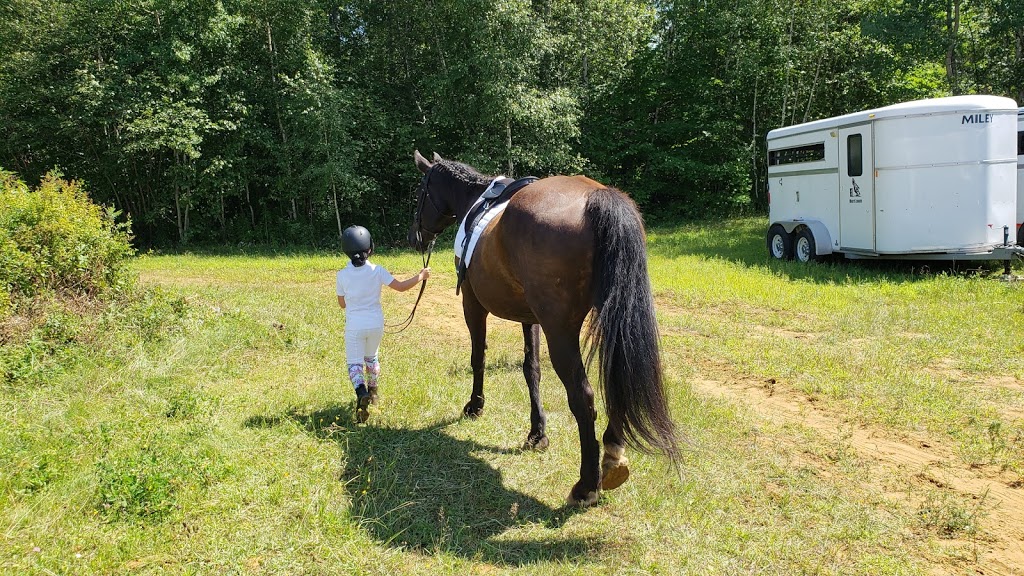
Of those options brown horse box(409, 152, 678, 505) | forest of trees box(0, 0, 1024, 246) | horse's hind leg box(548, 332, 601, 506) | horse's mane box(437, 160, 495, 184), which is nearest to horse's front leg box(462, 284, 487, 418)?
brown horse box(409, 152, 678, 505)

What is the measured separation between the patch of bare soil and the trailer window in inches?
294

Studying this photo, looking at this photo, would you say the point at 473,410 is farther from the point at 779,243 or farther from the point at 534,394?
the point at 779,243

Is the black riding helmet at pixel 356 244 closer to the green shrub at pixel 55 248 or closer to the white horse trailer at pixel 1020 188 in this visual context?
the green shrub at pixel 55 248

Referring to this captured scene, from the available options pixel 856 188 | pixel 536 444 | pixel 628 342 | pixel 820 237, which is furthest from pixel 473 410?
pixel 820 237

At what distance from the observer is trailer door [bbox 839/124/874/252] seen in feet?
36.1

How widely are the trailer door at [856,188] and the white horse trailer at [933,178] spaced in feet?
0.06

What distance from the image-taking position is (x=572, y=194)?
12.4 ft

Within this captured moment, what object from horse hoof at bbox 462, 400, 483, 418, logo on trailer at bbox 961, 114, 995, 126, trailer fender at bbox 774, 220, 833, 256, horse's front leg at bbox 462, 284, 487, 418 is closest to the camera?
horse's front leg at bbox 462, 284, 487, 418

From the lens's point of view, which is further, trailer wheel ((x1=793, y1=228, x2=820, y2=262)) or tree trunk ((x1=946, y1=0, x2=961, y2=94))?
tree trunk ((x1=946, y1=0, x2=961, y2=94))

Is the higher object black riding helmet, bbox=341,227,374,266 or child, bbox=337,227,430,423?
black riding helmet, bbox=341,227,374,266

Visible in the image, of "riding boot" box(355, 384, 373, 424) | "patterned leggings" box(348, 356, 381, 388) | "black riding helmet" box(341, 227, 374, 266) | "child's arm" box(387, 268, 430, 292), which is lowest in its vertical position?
"riding boot" box(355, 384, 373, 424)

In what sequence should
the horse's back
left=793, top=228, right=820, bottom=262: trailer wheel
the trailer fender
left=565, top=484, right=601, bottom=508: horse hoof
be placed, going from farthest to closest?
left=793, top=228, right=820, bottom=262: trailer wheel → the trailer fender → left=565, top=484, right=601, bottom=508: horse hoof → the horse's back

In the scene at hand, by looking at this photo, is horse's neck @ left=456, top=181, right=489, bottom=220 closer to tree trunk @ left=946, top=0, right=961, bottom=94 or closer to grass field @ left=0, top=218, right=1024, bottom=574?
grass field @ left=0, top=218, right=1024, bottom=574

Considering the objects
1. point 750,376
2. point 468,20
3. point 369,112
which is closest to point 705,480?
point 750,376
